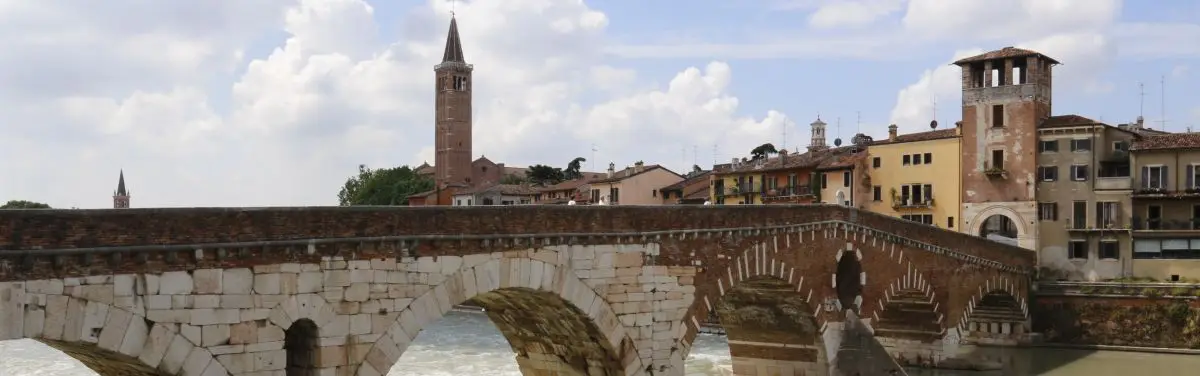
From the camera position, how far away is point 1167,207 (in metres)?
37.5

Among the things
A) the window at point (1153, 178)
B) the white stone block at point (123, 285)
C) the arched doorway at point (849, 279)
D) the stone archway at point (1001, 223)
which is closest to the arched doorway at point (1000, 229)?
the stone archway at point (1001, 223)

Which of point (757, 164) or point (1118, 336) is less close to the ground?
point (757, 164)

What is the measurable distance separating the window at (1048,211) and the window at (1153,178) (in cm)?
301

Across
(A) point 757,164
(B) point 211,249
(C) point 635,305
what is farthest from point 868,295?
(A) point 757,164

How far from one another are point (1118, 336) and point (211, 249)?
A: 104ft

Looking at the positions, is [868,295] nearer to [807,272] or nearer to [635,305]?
[807,272]

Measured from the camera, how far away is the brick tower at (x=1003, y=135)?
39.5m

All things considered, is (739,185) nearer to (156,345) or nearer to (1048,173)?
(1048,173)

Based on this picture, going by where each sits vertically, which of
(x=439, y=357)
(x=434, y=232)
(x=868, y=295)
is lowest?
(x=439, y=357)

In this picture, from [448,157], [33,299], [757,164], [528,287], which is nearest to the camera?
[33,299]

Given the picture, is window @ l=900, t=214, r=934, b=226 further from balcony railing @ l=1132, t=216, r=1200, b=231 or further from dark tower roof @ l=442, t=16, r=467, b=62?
dark tower roof @ l=442, t=16, r=467, b=62

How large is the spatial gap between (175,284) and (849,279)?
17.6m

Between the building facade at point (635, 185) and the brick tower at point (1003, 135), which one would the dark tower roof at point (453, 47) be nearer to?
the building facade at point (635, 185)

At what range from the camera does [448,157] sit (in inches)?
3868
